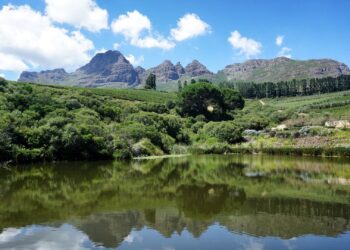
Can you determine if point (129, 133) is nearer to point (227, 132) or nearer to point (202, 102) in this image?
point (227, 132)

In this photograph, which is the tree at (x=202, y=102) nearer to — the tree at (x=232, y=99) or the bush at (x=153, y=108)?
the bush at (x=153, y=108)

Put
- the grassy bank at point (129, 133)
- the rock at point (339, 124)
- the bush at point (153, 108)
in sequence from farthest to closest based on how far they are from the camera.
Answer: the bush at point (153, 108), the rock at point (339, 124), the grassy bank at point (129, 133)

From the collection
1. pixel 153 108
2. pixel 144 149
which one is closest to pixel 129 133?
pixel 144 149

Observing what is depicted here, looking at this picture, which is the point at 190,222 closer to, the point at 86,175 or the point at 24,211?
the point at 24,211

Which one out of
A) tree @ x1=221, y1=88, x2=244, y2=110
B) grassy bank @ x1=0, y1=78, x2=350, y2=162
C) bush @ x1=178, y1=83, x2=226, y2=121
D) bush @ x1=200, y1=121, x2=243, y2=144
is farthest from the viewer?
tree @ x1=221, y1=88, x2=244, y2=110

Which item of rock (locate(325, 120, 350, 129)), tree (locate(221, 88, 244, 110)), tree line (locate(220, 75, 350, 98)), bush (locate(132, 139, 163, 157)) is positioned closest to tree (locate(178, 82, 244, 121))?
tree (locate(221, 88, 244, 110))

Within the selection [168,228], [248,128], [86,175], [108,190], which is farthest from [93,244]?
[248,128]

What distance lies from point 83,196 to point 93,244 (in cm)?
1235

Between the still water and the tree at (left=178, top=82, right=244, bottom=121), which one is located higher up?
the tree at (left=178, top=82, right=244, bottom=121)

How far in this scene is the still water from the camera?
17016 mm

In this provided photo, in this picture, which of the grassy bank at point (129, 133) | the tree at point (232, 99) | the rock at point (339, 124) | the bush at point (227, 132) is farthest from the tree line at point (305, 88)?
the bush at point (227, 132)

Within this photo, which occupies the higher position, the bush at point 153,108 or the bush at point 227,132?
the bush at point 153,108

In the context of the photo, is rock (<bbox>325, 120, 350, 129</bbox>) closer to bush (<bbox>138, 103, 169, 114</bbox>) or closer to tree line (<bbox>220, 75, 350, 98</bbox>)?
bush (<bbox>138, 103, 169, 114</bbox>)

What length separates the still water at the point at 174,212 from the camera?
17.0m
